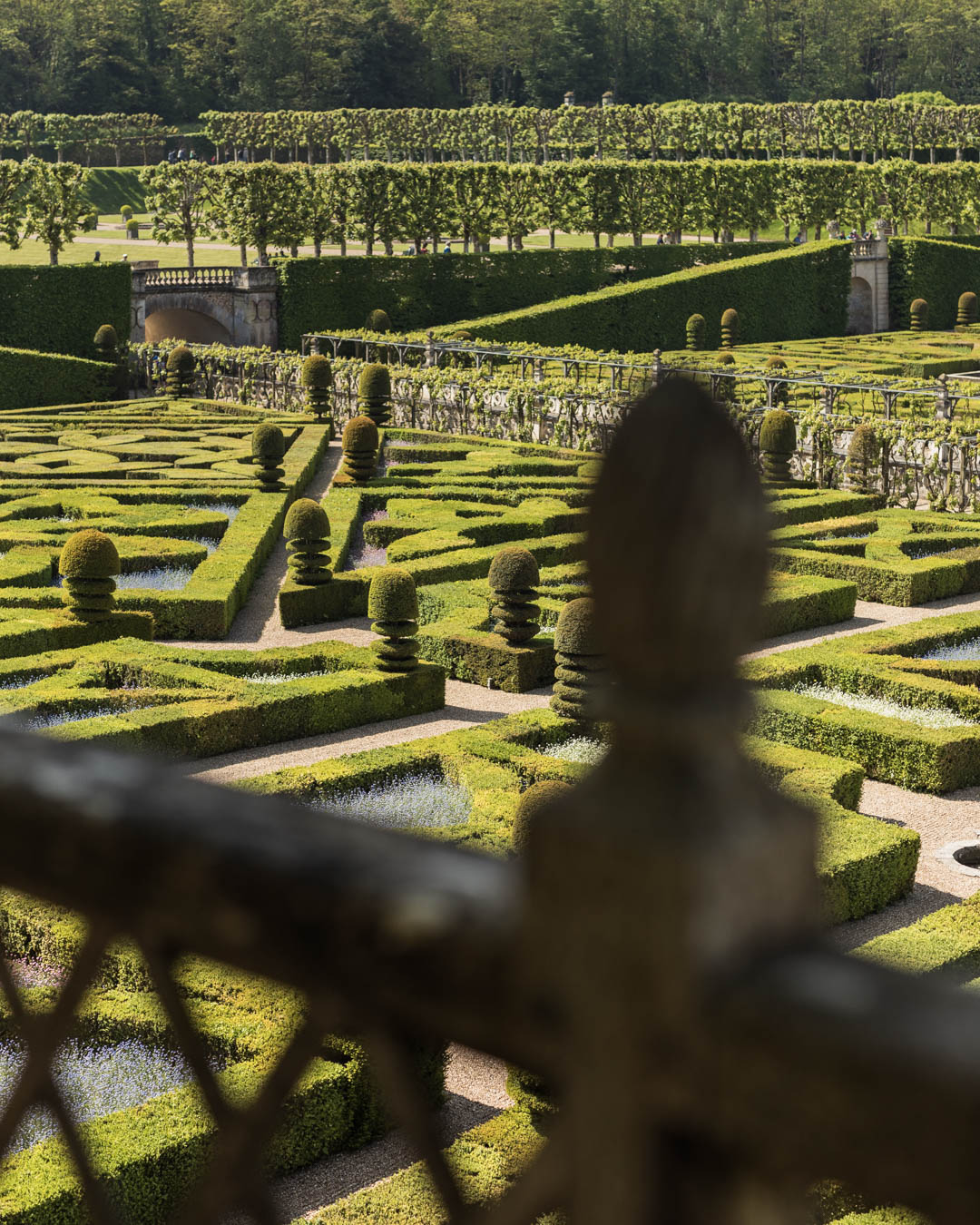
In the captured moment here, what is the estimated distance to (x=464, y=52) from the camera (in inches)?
3590

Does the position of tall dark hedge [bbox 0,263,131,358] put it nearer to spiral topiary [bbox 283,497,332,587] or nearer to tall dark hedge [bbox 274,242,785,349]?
tall dark hedge [bbox 274,242,785,349]

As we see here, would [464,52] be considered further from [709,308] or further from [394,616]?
[394,616]

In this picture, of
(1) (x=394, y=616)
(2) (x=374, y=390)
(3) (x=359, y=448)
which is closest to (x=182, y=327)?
(2) (x=374, y=390)

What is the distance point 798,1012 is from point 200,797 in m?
0.43

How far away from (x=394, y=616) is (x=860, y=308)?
44.9 m

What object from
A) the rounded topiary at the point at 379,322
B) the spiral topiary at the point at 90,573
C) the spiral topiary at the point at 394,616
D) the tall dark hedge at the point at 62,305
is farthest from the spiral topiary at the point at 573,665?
the tall dark hedge at the point at 62,305

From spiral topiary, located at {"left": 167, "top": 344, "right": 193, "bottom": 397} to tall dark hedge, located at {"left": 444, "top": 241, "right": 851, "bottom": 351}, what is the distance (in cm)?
1018

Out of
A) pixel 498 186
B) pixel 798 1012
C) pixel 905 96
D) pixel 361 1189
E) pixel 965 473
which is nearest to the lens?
pixel 798 1012

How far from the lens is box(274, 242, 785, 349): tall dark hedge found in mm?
44969

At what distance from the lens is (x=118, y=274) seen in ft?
135

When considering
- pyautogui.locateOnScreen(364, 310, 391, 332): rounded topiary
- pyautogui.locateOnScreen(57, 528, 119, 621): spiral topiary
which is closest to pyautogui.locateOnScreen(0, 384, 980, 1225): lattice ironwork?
pyautogui.locateOnScreen(57, 528, 119, 621): spiral topiary

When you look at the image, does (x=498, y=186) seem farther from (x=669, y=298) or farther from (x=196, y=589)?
(x=196, y=589)

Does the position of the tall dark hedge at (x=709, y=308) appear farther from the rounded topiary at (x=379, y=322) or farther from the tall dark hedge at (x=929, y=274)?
the rounded topiary at (x=379, y=322)

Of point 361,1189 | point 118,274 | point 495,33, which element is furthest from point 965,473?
point 495,33
